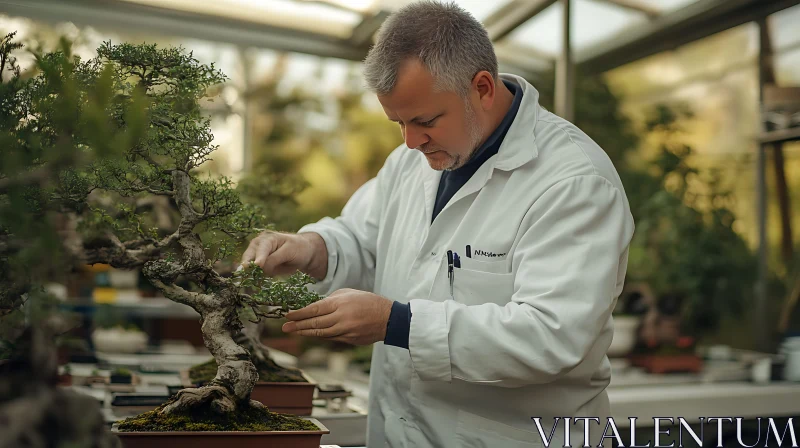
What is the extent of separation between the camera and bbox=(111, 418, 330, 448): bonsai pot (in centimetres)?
121

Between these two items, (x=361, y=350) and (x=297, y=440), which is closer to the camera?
(x=297, y=440)

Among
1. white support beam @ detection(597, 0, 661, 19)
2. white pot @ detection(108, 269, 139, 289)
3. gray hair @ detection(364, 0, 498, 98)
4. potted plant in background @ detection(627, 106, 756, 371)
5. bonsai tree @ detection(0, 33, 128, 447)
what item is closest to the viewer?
bonsai tree @ detection(0, 33, 128, 447)

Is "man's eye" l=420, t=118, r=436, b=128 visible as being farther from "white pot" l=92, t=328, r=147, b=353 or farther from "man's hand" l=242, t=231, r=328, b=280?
"white pot" l=92, t=328, r=147, b=353

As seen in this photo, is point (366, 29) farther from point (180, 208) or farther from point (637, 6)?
point (180, 208)

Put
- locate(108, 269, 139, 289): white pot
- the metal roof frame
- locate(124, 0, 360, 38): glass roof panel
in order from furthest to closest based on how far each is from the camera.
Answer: locate(108, 269, 139, 289): white pot < locate(124, 0, 360, 38): glass roof panel < the metal roof frame

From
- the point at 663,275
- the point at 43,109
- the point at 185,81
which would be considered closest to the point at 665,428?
the point at 663,275

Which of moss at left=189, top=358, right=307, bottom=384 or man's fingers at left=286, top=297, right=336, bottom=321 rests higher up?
man's fingers at left=286, top=297, right=336, bottom=321

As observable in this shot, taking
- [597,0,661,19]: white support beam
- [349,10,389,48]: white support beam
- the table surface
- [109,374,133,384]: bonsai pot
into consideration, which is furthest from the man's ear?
[597,0,661,19]: white support beam

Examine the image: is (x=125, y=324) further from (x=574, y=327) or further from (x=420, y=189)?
(x=574, y=327)

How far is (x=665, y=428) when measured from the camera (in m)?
2.63

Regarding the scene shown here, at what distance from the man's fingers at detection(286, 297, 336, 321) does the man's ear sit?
606 mm

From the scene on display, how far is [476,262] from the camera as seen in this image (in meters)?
1.63

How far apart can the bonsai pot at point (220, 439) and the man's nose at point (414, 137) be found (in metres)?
0.66

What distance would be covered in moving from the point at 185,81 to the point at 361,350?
184cm
